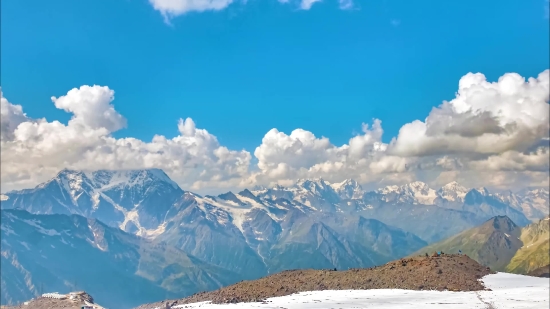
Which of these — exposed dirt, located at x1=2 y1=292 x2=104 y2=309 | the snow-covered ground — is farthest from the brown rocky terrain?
exposed dirt, located at x1=2 y1=292 x2=104 y2=309

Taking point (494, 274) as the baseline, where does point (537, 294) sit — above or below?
below

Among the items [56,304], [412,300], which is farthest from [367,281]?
[56,304]

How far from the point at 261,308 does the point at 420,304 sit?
72.8ft

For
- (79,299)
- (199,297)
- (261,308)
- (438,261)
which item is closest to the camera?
(261,308)

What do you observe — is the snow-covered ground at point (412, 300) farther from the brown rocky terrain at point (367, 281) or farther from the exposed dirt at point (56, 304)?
the exposed dirt at point (56, 304)

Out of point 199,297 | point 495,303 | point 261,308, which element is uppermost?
point 199,297

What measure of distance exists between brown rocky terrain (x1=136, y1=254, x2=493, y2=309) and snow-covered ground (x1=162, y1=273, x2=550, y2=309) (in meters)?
4.45

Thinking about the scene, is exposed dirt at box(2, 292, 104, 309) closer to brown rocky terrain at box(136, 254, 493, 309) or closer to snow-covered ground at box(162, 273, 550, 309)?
brown rocky terrain at box(136, 254, 493, 309)

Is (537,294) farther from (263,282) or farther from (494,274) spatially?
(263,282)

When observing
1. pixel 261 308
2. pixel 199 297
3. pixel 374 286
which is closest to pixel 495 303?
pixel 374 286

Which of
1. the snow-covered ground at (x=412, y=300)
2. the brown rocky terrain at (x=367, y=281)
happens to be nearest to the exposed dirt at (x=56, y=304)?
the brown rocky terrain at (x=367, y=281)

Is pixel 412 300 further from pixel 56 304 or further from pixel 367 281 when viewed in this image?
pixel 56 304

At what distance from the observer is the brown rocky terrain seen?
77.9 metres

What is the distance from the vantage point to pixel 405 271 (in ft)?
300
